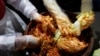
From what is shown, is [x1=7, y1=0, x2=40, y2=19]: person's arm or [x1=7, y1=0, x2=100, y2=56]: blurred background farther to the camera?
[x1=7, y1=0, x2=100, y2=56]: blurred background

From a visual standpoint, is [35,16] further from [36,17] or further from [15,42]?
[15,42]

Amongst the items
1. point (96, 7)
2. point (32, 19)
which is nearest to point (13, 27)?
point (32, 19)

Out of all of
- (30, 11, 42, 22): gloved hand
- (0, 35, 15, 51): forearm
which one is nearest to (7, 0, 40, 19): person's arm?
(30, 11, 42, 22): gloved hand

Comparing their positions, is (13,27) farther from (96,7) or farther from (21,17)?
(96,7)

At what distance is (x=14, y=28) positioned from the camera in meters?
0.66

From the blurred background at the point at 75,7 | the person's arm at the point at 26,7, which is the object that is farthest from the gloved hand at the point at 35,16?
the blurred background at the point at 75,7

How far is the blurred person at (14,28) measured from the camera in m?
0.56

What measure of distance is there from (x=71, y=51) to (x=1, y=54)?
21 centimetres

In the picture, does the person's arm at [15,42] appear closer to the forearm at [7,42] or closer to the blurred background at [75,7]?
the forearm at [7,42]

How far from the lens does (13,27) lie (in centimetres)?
65

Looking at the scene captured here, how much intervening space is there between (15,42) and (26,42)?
3cm

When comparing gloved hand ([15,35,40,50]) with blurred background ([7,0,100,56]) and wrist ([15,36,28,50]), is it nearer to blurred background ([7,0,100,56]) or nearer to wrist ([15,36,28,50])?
wrist ([15,36,28,50])

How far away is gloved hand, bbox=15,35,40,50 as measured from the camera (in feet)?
1.83

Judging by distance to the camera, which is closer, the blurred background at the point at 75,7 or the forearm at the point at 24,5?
the forearm at the point at 24,5
